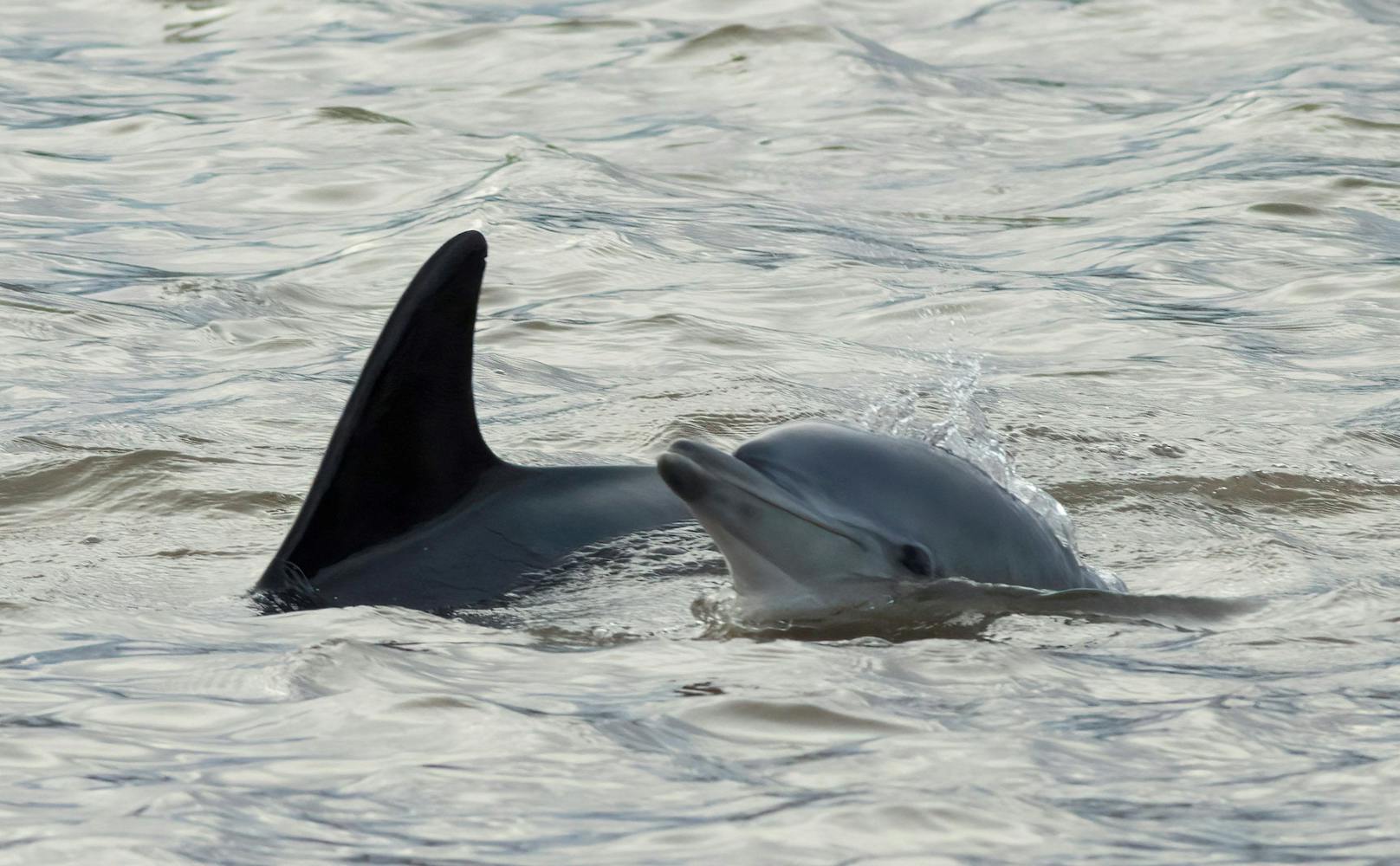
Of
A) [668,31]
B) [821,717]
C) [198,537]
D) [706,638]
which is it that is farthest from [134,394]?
[668,31]

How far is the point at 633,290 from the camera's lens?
10133mm

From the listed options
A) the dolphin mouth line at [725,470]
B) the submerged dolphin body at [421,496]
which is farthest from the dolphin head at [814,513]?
the submerged dolphin body at [421,496]

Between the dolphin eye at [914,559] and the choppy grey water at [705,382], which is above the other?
the dolphin eye at [914,559]

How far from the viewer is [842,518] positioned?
436 centimetres

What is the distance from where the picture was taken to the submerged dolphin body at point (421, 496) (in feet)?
14.8

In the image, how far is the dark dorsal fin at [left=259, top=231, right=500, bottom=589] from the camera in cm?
449

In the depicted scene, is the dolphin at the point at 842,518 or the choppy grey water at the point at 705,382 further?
the dolphin at the point at 842,518

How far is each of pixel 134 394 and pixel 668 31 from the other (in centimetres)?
960

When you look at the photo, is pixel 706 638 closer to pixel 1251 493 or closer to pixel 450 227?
pixel 1251 493

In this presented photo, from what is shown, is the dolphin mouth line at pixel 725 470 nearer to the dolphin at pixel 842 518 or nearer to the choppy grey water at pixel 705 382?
the dolphin at pixel 842 518

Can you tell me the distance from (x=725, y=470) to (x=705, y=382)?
13.4 feet

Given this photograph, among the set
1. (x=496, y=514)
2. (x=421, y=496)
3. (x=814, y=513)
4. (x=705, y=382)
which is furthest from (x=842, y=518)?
(x=705, y=382)

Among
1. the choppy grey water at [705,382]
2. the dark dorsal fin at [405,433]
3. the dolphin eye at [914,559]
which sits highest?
the dark dorsal fin at [405,433]

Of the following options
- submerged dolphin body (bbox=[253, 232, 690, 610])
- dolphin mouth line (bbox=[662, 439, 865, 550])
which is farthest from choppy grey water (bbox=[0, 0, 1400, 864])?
dolphin mouth line (bbox=[662, 439, 865, 550])
